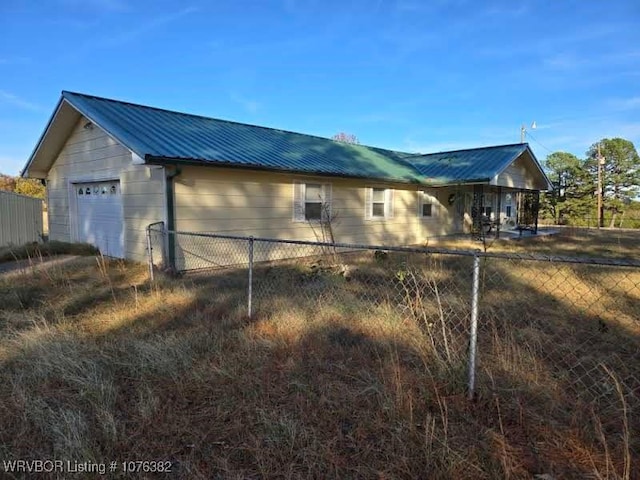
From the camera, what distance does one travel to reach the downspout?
336 inches

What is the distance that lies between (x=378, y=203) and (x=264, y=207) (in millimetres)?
4880

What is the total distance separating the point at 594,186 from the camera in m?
35.3

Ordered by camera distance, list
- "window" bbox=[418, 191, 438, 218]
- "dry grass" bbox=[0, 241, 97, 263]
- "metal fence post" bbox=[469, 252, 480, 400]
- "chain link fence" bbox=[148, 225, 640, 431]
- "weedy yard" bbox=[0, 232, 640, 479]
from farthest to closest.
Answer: "window" bbox=[418, 191, 438, 218]
"dry grass" bbox=[0, 241, 97, 263]
"chain link fence" bbox=[148, 225, 640, 431]
"metal fence post" bbox=[469, 252, 480, 400]
"weedy yard" bbox=[0, 232, 640, 479]

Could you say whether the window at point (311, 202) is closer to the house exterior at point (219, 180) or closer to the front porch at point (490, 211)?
the house exterior at point (219, 180)

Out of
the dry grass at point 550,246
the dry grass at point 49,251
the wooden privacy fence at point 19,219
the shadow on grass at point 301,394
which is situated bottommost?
the shadow on grass at point 301,394

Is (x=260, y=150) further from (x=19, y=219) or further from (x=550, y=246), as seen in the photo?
(x=550, y=246)

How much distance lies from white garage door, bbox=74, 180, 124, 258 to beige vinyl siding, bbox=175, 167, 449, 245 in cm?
225

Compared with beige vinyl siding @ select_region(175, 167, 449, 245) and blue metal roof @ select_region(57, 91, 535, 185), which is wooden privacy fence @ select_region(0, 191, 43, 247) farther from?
beige vinyl siding @ select_region(175, 167, 449, 245)

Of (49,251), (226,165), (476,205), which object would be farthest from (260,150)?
(476,205)

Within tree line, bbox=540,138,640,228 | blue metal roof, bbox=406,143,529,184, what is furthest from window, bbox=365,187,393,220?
tree line, bbox=540,138,640,228

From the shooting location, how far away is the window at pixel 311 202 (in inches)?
442

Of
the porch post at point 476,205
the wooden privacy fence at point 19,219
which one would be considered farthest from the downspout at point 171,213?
the porch post at point 476,205

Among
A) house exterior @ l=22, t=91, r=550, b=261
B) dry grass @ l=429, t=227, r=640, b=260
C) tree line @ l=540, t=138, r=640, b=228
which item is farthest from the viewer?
tree line @ l=540, t=138, r=640, b=228

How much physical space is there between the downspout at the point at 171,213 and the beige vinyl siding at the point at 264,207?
0.12 metres
